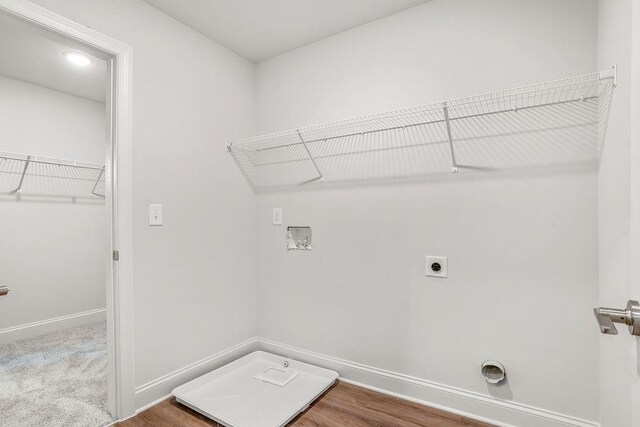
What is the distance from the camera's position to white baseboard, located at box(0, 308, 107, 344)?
281cm

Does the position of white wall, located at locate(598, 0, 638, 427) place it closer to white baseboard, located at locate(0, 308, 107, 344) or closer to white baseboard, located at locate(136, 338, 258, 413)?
white baseboard, located at locate(136, 338, 258, 413)

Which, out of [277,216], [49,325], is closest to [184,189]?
[277,216]

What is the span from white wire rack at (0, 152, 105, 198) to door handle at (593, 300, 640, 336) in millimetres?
3668

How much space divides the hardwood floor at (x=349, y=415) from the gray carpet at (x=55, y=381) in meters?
0.25

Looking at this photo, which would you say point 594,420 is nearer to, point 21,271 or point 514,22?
point 514,22

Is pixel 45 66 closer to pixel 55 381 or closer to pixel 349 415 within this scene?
pixel 55 381

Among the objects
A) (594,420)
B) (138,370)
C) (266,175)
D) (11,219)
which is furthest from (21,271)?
(594,420)

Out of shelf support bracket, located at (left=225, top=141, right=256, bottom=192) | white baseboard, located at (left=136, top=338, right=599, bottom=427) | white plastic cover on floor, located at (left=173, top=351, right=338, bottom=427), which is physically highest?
shelf support bracket, located at (left=225, top=141, right=256, bottom=192)

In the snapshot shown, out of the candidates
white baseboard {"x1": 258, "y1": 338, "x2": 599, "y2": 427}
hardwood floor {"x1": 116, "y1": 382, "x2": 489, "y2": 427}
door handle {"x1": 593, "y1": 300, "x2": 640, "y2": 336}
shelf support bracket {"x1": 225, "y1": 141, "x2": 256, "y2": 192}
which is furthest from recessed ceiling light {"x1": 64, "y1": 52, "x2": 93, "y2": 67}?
door handle {"x1": 593, "y1": 300, "x2": 640, "y2": 336}

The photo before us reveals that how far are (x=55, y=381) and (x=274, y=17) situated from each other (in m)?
2.69

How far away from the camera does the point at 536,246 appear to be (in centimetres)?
155

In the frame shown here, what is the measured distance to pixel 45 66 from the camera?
2.66 m

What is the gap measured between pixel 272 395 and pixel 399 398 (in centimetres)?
73

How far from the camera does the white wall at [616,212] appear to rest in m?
1.05
